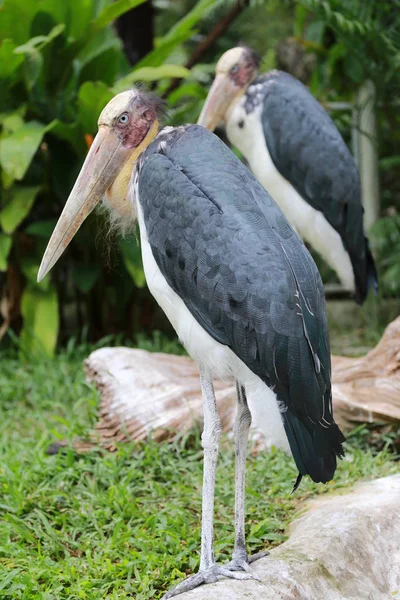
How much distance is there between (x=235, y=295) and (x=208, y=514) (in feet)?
2.27

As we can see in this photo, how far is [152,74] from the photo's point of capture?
5906mm

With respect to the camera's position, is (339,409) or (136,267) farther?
(136,267)

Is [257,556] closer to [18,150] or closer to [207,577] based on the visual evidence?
[207,577]

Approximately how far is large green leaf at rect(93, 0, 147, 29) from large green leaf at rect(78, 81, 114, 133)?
1.50 ft

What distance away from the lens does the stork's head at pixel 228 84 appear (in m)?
5.25

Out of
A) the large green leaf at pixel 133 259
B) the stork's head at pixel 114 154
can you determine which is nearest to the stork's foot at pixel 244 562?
the stork's head at pixel 114 154

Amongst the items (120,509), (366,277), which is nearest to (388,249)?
(366,277)

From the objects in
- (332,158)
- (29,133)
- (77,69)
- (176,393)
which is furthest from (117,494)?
(77,69)

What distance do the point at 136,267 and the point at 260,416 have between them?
3428 millimetres

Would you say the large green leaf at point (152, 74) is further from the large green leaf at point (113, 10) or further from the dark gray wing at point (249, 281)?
the dark gray wing at point (249, 281)

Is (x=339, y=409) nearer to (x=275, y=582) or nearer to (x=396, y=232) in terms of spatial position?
(x=275, y=582)

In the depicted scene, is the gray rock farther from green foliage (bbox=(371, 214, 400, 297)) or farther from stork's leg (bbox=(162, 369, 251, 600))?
green foliage (bbox=(371, 214, 400, 297))

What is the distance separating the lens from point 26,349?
235 inches

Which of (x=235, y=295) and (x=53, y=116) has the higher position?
(x=235, y=295)
